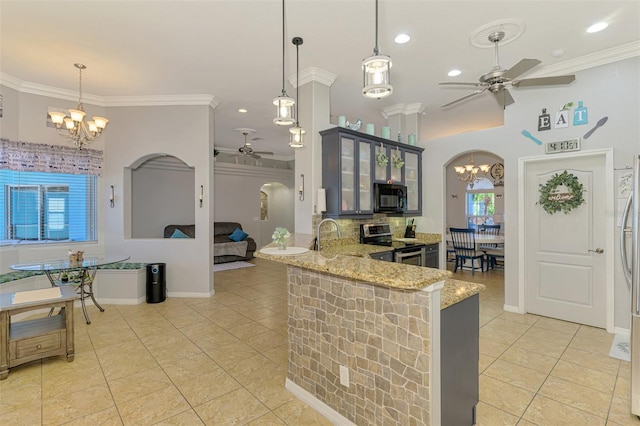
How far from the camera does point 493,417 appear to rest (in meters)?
2.14

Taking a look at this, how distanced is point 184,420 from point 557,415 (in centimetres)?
258

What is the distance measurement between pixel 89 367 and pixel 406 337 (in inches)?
114

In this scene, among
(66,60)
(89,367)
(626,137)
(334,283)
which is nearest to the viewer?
(334,283)

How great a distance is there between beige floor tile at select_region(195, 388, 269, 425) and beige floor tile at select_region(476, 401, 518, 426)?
4.88ft

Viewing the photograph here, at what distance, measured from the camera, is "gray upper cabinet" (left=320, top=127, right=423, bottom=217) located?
→ 3945 mm

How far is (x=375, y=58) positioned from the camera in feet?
5.82

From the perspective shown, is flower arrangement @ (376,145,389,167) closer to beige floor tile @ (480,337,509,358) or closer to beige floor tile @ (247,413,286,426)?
beige floor tile @ (480,337,509,358)

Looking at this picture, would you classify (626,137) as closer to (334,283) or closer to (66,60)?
(334,283)

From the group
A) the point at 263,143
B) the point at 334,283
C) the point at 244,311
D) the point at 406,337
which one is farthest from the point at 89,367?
the point at 263,143

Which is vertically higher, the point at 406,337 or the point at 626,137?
the point at 626,137

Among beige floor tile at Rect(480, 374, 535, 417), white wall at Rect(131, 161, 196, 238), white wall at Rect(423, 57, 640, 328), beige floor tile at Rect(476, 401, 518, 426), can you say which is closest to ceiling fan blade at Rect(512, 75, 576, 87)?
white wall at Rect(423, 57, 640, 328)

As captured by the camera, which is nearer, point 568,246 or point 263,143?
point 568,246

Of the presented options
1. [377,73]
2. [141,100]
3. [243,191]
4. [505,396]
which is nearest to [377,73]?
[377,73]

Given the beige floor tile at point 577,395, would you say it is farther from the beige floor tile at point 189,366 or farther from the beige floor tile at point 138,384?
the beige floor tile at point 138,384
